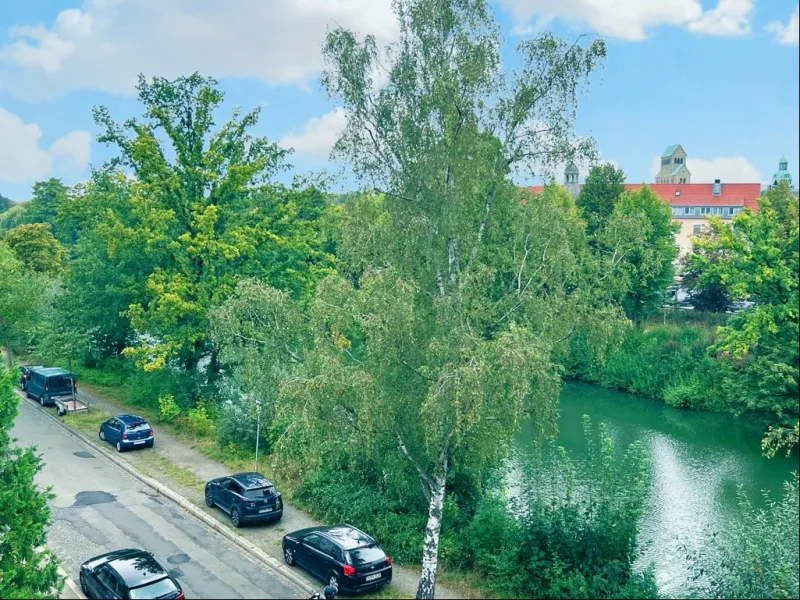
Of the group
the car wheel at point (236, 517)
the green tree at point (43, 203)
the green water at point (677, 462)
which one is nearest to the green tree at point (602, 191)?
the green water at point (677, 462)

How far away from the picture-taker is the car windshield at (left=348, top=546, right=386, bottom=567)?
14.2 meters

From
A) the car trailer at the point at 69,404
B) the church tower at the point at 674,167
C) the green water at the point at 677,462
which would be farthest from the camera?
the church tower at the point at 674,167

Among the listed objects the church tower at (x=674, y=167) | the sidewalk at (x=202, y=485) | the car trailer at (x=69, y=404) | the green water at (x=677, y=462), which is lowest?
the green water at (x=677, y=462)

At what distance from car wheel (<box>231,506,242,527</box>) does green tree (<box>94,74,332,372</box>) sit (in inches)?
375

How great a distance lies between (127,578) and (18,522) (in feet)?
8.26

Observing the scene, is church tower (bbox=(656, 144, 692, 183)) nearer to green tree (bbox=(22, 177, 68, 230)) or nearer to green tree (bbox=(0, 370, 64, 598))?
green tree (bbox=(22, 177, 68, 230))

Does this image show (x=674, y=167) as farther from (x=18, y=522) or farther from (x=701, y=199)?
(x=18, y=522)

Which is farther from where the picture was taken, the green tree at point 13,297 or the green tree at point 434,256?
the green tree at point 13,297

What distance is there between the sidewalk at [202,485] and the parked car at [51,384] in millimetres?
2642

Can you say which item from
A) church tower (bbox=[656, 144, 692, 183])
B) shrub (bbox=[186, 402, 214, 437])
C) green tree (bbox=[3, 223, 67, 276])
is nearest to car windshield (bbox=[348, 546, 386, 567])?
shrub (bbox=[186, 402, 214, 437])

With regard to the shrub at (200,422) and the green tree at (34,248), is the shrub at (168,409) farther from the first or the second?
the green tree at (34,248)

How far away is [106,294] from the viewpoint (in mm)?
28750

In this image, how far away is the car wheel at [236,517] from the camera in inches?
703

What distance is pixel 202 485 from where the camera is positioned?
21.0 meters
